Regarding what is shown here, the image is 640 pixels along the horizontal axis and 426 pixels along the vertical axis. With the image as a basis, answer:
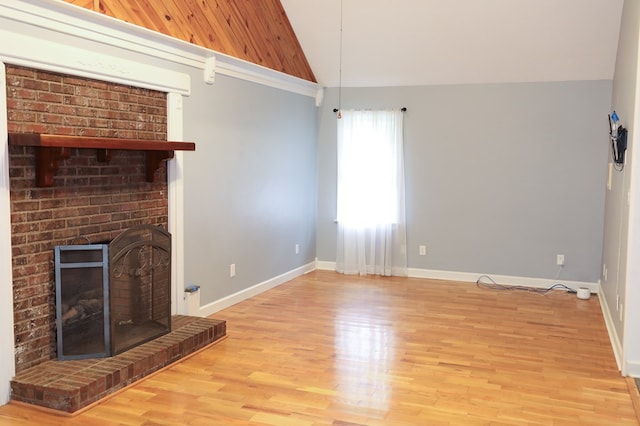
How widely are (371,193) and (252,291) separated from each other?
198 cm

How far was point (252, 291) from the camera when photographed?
598 centimetres

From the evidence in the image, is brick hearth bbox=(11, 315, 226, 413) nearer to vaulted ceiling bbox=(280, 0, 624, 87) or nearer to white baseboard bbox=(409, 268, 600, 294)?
white baseboard bbox=(409, 268, 600, 294)

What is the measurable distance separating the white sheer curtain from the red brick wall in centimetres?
311

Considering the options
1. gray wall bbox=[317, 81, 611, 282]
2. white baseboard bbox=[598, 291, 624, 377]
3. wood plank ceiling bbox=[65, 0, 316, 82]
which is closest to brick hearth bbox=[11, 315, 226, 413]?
wood plank ceiling bbox=[65, 0, 316, 82]

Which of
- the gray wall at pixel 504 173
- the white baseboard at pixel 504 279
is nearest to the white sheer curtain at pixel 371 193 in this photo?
the gray wall at pixel 504 173

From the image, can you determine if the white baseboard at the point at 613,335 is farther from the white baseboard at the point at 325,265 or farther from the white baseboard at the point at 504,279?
the white baseboard at the point at 325,265

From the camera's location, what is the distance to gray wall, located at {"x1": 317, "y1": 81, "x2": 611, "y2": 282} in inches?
251

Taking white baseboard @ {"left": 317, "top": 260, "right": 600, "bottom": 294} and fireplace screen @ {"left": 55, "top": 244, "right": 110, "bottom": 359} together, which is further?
white baseboard @ {"left": 317, "top": 260, "right": 600, "bottom": 294}

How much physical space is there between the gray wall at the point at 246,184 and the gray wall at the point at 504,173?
0.87 meters

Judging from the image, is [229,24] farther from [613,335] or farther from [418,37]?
[613,335]

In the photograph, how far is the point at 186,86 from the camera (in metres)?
4.83

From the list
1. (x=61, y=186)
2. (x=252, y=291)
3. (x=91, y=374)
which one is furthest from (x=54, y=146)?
(x=252, y=291)

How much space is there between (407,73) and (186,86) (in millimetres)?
2895

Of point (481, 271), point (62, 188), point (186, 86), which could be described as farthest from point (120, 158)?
point (481, 271)
